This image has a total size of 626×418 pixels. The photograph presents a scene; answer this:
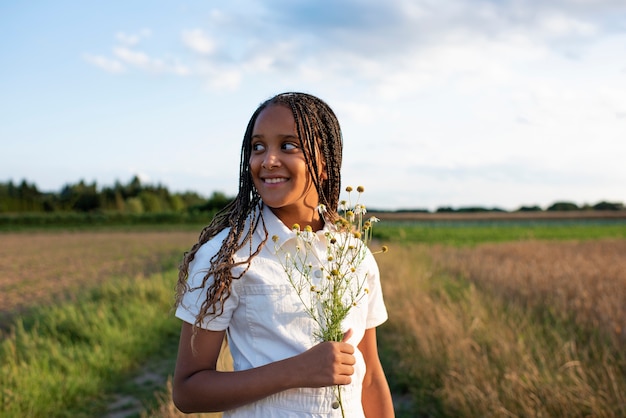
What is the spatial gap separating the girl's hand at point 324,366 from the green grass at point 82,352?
3.97 metres

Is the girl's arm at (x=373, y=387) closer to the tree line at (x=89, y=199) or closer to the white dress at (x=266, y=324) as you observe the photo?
the white dress at (x=266, y=324)

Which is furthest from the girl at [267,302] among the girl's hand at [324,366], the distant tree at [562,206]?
the distant tree at [562,206]

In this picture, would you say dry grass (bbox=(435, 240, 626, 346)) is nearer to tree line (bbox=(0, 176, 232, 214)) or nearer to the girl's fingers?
the girl's fingers

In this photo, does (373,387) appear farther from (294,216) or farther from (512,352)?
(512,352)

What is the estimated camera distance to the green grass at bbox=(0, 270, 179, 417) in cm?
497

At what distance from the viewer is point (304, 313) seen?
1554mm

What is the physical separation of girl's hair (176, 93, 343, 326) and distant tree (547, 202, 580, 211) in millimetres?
53461

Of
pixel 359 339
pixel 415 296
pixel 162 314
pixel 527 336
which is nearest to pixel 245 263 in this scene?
pixel 359 339

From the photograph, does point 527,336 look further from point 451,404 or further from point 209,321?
point 209,321

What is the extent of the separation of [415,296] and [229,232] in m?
6.48

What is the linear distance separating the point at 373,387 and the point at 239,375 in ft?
1.70

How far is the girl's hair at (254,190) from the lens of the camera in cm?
151

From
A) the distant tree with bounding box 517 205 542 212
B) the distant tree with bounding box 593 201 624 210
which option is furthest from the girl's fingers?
the distant tree with bounding box 593 201 624 210

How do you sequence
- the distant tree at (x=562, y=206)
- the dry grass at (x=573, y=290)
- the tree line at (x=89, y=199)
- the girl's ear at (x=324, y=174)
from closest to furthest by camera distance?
the girl's ear at (x=324, y=174), the dry grass at (x=573, y=290), the distant tree at (x=562, y=206), the tree line at (x=89, y=199)
